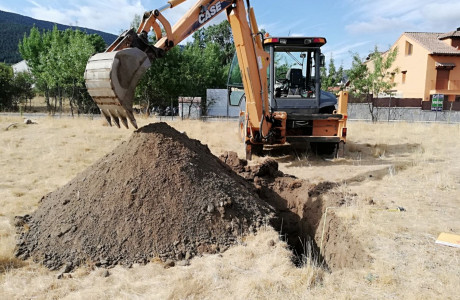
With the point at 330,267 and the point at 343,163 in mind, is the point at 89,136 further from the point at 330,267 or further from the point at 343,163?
the point at 330,267

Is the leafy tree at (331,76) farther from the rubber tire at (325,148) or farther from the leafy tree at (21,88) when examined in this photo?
the leafy tree at (21,88)

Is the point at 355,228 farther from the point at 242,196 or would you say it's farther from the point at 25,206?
the point at 25,206

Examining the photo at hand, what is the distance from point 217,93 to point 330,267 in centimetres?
2405

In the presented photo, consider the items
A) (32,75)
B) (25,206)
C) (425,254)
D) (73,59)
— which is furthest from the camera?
(32,75)

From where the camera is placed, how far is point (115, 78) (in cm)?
429

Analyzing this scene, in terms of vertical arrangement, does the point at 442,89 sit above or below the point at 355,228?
above

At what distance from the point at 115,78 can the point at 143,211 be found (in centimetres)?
165

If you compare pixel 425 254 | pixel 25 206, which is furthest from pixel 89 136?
pixel 425 254

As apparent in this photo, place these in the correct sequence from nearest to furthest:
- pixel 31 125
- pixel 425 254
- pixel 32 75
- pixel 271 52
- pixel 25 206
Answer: pixel 425 254
pixel 25 206
pixel 271 52
pixel 31 125
pixel 32 75

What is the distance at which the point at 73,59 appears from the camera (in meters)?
20.5

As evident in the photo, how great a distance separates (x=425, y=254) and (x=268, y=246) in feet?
5.64

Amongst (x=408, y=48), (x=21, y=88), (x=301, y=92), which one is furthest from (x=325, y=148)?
(x=21, y=88)

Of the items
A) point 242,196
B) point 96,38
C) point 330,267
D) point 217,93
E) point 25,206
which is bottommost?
point 330,267

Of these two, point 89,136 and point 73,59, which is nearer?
point 89,136
